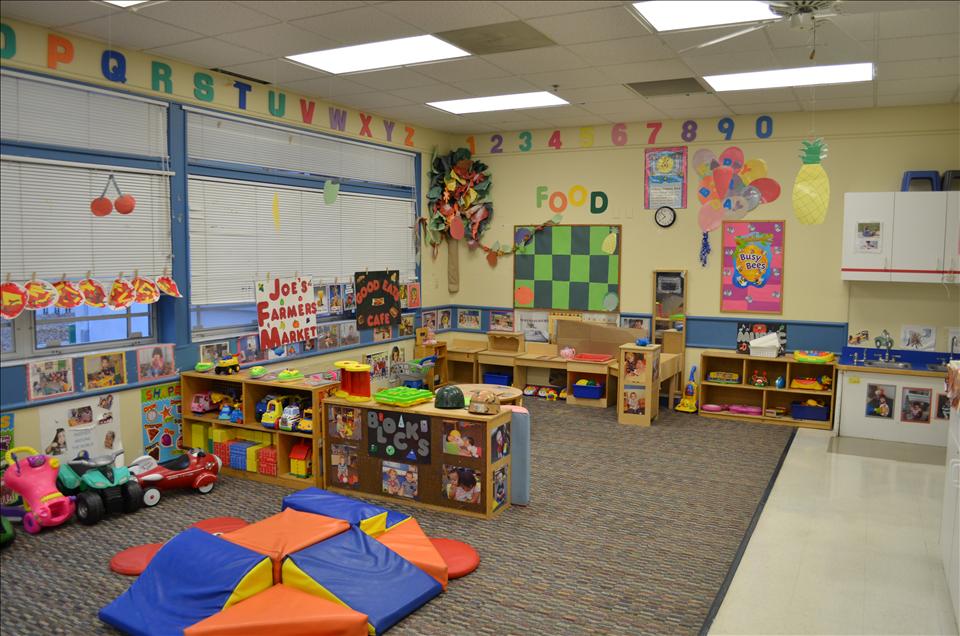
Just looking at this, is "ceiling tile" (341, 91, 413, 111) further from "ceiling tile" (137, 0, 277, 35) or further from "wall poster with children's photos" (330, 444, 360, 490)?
"wall poster with children's photos" (330, 444, 360, 490)

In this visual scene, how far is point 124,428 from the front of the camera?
5.40 metres

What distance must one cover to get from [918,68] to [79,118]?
6170 millimetres

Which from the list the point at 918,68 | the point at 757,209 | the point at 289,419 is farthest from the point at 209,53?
the point at 757,209

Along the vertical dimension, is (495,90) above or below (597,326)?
above

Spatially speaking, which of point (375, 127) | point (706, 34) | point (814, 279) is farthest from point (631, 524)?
point (375, 127)

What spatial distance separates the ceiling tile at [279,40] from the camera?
4.83 meters

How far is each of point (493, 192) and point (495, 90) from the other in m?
2.57

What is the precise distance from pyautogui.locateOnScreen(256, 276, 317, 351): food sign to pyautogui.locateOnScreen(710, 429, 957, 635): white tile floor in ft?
13.8

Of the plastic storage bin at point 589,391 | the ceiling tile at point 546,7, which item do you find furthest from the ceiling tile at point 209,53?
the plastic storage bin at point 589,391

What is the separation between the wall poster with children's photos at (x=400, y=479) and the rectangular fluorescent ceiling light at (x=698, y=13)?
328 centimetres

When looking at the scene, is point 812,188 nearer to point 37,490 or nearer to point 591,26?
point 591,26

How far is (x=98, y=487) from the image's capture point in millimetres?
4703

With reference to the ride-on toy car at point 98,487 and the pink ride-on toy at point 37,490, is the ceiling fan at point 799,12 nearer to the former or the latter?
the ride-on toy car at point 98,487

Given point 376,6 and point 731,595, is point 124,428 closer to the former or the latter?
point 376,6
